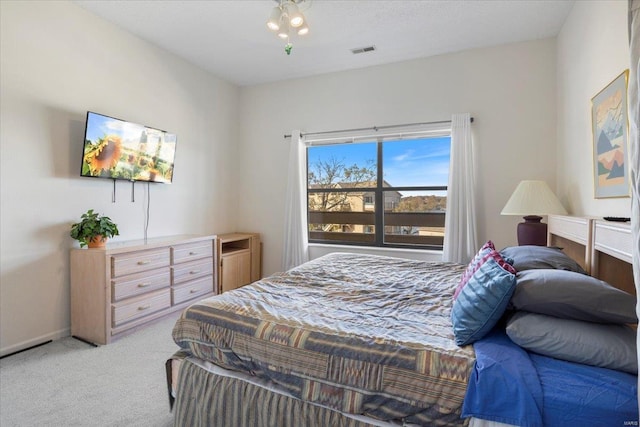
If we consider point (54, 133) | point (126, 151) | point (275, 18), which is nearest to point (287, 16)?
point (275, 18)

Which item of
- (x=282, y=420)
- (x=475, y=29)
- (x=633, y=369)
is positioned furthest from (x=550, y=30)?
(x=282, y=420)

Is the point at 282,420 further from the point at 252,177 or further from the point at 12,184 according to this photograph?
the point at 252,177

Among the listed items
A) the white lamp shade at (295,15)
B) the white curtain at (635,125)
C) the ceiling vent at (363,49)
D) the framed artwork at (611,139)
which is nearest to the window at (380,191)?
the ceiling vent at (363,49)

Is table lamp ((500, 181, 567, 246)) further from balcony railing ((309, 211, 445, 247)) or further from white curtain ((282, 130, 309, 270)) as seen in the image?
white curtain ((282, 130, 309, 270))

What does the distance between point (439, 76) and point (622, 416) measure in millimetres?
3504

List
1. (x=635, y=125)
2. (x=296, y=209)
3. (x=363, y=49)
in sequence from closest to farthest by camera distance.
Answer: (x=635, y=125) < (x=363, y=49) < (x=296, y=209)

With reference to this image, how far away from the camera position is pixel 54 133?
8.78ft

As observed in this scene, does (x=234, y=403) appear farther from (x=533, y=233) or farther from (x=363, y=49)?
(x=363, y=49)

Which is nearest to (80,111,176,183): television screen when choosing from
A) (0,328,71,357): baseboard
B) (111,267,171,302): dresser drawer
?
(111,267,171,302): dresser drawer

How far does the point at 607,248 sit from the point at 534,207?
46.1 inches

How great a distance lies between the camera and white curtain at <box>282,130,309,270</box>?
13.8 feet

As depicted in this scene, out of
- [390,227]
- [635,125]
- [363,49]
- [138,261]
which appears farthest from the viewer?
[390,227]

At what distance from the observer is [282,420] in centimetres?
131

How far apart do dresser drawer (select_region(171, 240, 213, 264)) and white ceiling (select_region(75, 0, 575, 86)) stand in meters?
2.15
